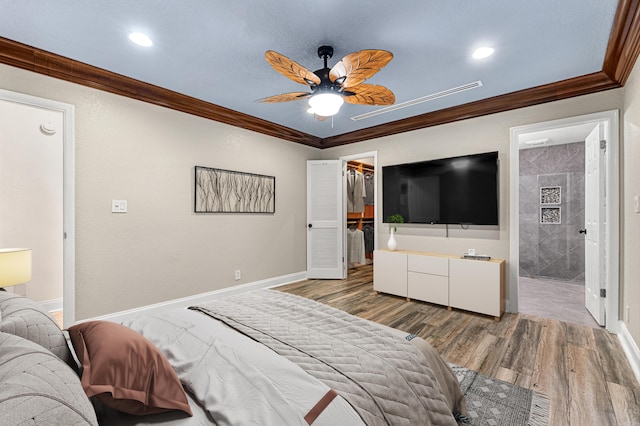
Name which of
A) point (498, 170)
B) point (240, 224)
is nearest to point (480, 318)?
point (498, 170)

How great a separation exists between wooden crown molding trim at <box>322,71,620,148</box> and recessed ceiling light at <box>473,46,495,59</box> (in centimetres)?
105

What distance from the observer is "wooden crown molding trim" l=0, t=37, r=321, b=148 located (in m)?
2.34

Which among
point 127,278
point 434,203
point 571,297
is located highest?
point 434,203

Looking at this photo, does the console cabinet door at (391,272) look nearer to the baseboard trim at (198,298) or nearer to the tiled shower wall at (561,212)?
the baseboard trim at (198,298)

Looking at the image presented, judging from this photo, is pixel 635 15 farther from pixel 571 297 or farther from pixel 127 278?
pixel 127 278

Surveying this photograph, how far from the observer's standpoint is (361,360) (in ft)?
3.72

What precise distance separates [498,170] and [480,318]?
167cm

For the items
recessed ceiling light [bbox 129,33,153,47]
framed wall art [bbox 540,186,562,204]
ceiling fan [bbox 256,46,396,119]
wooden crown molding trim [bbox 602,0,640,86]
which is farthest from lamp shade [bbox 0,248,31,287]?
framed wall art [bbox 540,186,562,204]

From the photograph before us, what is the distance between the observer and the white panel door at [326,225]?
15.9 ft

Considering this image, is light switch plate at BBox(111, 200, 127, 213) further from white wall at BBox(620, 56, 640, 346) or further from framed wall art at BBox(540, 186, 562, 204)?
framed wall art at BBox(540, 186, 562, 204)

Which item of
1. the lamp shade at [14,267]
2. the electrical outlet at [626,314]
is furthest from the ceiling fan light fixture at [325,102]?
the electrical outlet at [626,314]

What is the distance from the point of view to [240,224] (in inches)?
156

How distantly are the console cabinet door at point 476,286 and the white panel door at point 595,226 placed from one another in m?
0.88

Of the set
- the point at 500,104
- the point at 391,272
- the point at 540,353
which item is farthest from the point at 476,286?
the point at 500,104
